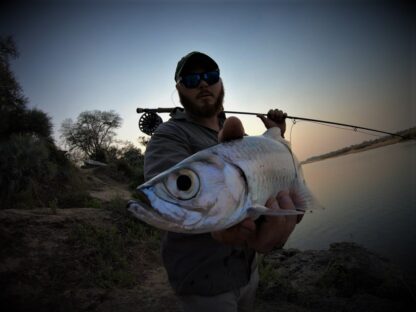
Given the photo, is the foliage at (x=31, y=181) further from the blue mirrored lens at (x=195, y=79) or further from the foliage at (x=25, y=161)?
the blue mirrored lens at (x=195, y=79)

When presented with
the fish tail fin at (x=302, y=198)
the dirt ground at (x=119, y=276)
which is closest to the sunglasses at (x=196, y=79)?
the fish tail fin at (x=302, y=198)

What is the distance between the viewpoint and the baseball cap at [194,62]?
9.00 ft

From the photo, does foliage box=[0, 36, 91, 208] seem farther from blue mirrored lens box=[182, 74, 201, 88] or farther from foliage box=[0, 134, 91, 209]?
blue mirrored lens box=[182, 74, 201, 88]

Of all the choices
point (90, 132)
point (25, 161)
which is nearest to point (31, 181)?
point (25, 161)

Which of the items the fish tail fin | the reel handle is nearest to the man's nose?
the fish tail fin

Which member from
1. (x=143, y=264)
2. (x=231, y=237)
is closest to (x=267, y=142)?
(x=231, y=237)

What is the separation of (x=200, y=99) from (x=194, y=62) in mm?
389

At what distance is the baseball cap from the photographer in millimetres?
2742

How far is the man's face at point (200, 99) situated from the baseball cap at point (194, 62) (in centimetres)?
6

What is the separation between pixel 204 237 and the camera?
2.16 metres

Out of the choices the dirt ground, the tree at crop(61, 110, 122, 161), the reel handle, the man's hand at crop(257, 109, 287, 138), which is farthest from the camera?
the tree at crop(61, 110, 122, 161)

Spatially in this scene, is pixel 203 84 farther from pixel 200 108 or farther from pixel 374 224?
pixel 374 224

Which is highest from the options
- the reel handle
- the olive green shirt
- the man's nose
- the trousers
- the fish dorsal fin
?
the reel handle

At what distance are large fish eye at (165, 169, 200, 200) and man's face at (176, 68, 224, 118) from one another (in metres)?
1.42
